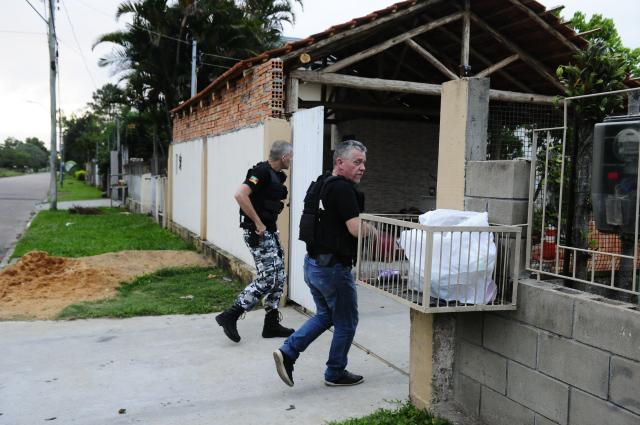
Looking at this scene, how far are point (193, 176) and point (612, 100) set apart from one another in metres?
9.43

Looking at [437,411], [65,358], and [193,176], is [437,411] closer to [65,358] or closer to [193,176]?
[65,358]

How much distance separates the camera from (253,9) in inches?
957

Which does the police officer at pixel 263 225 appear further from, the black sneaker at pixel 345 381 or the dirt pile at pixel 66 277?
the dirt pile at pixel 66 277

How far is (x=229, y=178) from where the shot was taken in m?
8.73

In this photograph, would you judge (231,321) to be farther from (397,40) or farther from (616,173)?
(397,40)

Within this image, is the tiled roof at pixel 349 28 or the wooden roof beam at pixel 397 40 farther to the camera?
the wooden roof beam at pixel 397 40

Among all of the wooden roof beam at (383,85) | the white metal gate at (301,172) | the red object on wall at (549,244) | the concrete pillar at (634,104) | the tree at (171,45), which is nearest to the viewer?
the concrete pillar at (634,104)

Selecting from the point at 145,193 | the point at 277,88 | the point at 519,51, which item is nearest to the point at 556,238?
the point at 277,88

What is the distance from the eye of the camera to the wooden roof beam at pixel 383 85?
24.5 ft

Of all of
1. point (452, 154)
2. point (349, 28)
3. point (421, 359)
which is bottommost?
point (421, 359)

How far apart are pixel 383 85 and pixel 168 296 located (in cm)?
434

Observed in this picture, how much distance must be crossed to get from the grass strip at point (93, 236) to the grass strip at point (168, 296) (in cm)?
263

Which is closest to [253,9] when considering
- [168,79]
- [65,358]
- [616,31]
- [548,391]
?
[168,79]

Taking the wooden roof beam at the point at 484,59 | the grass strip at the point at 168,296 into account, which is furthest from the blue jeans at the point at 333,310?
the wooden roof beam at the point at 484,59
